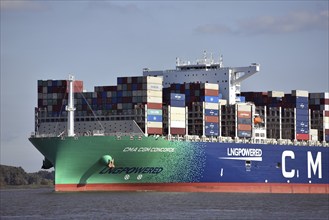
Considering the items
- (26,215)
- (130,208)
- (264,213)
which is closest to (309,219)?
(264,213)

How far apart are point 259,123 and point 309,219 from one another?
30925 millimetres

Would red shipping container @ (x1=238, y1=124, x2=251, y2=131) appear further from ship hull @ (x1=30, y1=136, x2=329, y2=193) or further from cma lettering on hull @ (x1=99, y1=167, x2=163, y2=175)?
cma lettering on hull @ (x1=99, y1=167, x2=163, y2=175)

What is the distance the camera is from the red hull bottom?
229ft

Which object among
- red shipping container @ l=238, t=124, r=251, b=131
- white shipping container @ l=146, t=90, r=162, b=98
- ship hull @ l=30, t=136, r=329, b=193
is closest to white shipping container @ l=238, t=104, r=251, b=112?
red shipping container @ l=238, t=124, r=251, b=131

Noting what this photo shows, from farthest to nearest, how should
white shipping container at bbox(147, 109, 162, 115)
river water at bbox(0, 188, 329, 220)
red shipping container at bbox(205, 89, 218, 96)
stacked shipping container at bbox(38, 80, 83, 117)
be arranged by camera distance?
red shipping container at bbox(205, 89, 218, 96) < stacked shipping container at bbox(38, 80, 83, 117) < white shipping container at bbox(147, 109, 162, 115) < river water at bbox(0, 188, 329, 220)

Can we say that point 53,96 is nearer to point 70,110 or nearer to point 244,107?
point 70,110

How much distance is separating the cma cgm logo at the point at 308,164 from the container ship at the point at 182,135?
9 centimetres

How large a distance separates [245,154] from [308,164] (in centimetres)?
970

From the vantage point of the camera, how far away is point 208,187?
247 ft

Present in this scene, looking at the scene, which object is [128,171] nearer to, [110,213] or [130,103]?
[130,103]

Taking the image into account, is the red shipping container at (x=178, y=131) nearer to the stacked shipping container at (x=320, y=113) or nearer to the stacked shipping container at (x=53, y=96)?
the stacked shipping container at (x=53, y=96)

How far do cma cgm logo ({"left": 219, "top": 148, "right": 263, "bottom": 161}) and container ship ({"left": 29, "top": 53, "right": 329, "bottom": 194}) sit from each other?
82mm

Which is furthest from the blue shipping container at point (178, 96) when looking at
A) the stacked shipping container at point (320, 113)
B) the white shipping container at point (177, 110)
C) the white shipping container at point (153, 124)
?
the stacked shipping container at point (320, 113)

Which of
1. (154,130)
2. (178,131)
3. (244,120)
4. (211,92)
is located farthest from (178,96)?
(244,120)
